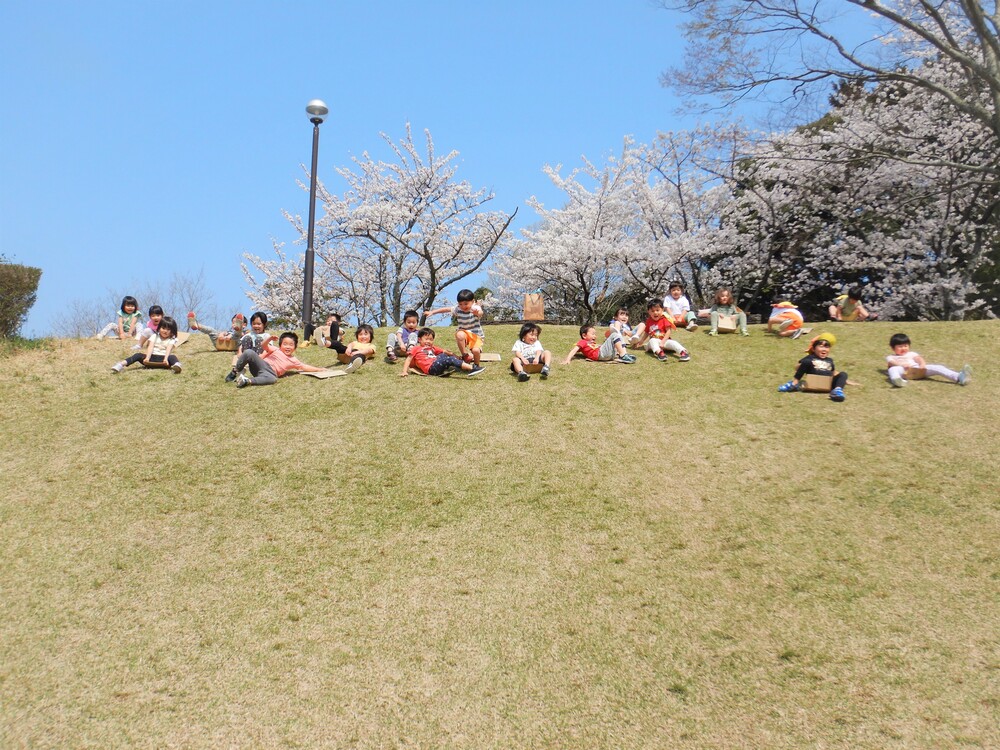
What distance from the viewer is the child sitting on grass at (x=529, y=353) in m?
11.7

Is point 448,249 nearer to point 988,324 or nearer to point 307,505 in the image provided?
point 988,324

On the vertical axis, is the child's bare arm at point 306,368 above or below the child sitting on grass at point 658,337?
below

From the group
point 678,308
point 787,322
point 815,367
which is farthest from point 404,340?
point 787,322

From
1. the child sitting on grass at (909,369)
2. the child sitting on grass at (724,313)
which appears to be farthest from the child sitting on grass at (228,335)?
the child sitting on grass at (909,369)

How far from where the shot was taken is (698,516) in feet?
24.1

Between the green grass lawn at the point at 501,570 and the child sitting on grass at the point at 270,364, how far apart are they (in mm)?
916

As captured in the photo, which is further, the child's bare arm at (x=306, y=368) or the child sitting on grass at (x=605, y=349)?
the child sitting on grass at (x=605, y=349)

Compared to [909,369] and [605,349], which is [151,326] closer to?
[605,349]

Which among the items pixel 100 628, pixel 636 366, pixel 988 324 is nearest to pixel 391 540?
pixel 100 628

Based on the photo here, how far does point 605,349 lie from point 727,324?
371 cm

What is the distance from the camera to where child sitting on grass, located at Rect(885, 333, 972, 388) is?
36.4 ft

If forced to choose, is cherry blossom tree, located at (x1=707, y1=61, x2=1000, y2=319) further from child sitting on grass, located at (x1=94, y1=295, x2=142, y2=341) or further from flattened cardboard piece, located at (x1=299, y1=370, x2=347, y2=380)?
child sitting on grass, located at (x1=94, y1=295, x2=142, y2=341)

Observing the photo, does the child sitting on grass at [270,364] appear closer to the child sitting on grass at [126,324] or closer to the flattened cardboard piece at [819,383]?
the child sitting on grass at [126,324]

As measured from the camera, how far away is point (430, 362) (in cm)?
1188
